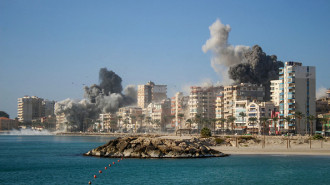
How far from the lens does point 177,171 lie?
70.9m

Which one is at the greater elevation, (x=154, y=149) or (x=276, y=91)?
(x=276, y=91)

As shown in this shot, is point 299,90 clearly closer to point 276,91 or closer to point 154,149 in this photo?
point 276,91

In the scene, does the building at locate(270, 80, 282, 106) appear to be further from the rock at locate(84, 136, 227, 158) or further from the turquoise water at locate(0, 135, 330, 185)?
the rock at locate(84, 136, 227, 158)

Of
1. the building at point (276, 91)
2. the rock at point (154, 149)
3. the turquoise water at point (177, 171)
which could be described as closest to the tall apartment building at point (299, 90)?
the building at point (276, 91)

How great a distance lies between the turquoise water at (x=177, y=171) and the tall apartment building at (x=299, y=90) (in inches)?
3178

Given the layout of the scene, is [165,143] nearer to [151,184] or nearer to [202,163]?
[202,163]

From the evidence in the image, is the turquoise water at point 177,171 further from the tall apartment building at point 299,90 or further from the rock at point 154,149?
the tall apartment building at point 299,90

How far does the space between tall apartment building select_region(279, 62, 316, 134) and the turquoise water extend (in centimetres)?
8072

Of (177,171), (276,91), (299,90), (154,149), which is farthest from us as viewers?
(276,91)

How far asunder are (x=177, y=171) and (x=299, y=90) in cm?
11039

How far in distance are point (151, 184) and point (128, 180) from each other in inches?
186

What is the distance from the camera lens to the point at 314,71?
172 meters

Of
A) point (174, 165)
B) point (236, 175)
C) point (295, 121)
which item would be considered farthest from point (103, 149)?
point (295, 121)

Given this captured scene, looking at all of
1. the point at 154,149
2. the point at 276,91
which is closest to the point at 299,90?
the point at 276,91
